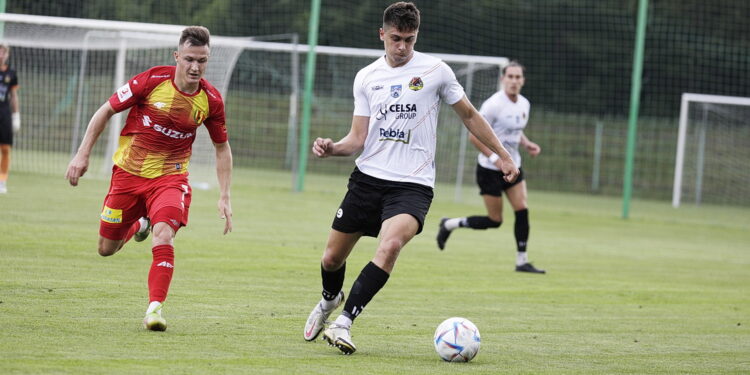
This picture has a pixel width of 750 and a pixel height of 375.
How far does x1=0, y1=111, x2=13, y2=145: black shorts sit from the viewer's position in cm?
1662

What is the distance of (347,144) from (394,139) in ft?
1.02

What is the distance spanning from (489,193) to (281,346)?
243 inches

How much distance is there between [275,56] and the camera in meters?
32.4

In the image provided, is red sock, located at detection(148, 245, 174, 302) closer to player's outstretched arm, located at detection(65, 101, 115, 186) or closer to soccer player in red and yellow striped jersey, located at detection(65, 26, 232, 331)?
soccer player in red and yellow striped jersey, located at detection(65, 26, 232, 331)

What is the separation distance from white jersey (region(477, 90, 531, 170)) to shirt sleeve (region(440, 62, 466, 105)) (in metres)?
5.19

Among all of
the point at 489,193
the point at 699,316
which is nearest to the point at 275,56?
the point at 489,193

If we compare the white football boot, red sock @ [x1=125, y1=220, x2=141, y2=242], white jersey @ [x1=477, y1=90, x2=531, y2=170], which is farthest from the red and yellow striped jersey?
white jersey @ [x1=477, y1=90, x2=531, y2=170]

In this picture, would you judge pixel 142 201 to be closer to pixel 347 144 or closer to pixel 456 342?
pixel 347 144

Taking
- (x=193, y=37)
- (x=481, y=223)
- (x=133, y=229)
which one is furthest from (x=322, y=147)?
(x=481, y=223)

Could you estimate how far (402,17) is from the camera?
6656mm

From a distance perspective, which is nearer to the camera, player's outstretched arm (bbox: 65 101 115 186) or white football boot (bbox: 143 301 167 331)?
white football boot (bbox: 143 301 167 331)

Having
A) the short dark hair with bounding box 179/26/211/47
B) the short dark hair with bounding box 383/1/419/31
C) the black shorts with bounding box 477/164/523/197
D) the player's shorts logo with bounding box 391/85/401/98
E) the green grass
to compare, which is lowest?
the green grass

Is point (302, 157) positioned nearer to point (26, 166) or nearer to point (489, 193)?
point (26, 166)

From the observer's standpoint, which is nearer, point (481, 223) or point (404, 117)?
point (404, 117)
